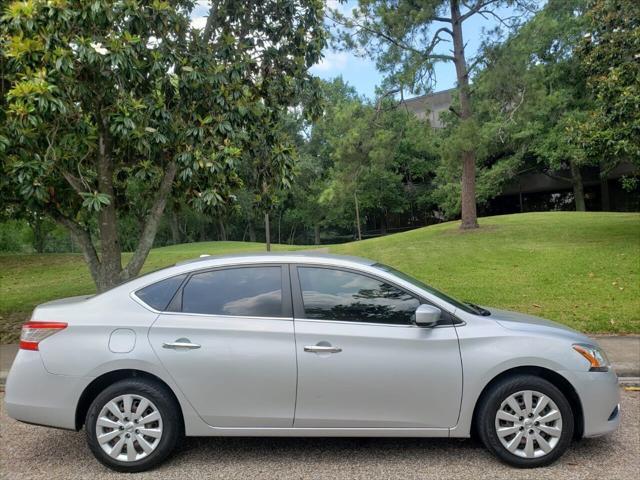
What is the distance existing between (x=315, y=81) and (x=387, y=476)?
712 centimetres

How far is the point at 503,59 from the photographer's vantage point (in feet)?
54.5

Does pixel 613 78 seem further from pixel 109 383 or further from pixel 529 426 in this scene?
pixel 109 383

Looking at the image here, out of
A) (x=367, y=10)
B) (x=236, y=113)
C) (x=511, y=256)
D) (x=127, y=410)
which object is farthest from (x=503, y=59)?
(x=127, y=410)

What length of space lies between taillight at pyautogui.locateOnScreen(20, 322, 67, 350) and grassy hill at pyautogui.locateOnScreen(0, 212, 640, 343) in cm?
549

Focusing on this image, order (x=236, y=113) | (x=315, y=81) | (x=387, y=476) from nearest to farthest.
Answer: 1. (x=387, y=476)
2. (x=236, y=113)
3. (x=315, y=81)

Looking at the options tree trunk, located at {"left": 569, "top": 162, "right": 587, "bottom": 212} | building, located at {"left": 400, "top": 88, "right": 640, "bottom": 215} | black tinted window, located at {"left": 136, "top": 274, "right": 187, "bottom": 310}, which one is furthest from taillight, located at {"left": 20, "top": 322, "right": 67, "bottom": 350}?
tree trunk, located at {"left": 569, "top": 162, "right": 587, "bottom": 212}

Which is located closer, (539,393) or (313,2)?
(539,393)

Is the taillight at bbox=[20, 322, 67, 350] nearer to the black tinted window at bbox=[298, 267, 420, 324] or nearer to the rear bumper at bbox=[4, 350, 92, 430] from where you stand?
the rear bumper at bbox=[4, 350, 92, 430]

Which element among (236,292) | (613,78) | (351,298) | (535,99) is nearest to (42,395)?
(236,292)

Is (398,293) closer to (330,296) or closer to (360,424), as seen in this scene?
(330,296)

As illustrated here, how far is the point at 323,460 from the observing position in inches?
155

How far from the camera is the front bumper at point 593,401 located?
3799 mm

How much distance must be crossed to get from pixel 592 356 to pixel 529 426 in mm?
733

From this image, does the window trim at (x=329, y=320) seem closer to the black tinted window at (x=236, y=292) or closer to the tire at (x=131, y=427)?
the black tinted window at (x=236, y=292)
